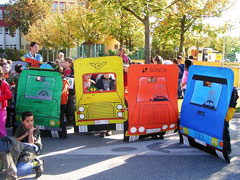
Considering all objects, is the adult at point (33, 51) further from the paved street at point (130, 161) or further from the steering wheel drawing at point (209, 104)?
the steering wheel drawing at point (209, 104)

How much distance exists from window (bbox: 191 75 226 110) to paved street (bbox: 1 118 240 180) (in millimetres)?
998

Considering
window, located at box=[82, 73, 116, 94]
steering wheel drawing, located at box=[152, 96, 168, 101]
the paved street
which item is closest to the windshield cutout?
steering wheel drawing, located at box=[152, 96, 168, 101]

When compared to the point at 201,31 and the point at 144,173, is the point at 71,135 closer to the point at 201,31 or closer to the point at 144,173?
the point at 144,173

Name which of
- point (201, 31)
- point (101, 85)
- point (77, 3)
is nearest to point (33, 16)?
point (77, 3)

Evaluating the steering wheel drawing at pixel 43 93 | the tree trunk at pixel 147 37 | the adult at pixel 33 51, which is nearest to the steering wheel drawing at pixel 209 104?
the steering wheel drawing at pixel 43 93

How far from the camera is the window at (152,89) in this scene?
6.23 metres

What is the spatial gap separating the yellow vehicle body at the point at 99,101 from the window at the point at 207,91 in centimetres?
163

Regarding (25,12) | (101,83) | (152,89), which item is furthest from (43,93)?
(25,12)

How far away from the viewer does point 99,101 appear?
21.8 ft

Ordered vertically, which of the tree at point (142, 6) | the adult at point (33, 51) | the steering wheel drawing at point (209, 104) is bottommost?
the steering wheel drawing at point (209, 104)

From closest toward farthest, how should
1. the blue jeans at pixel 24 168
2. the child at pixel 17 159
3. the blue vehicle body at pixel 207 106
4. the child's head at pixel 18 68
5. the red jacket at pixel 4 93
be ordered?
the child at pixel 17 159, the blue jeans at pixel 24 168, the blue vehicle body at pixel 207 106, the red jacket at pixel 4 93, the child's head at pixel 18 68

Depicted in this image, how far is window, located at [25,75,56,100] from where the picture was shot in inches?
257

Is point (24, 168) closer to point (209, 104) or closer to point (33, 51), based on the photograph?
point (209, 104)

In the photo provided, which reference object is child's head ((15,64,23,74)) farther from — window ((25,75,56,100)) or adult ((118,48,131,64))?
adult ((118,48,131,64))
